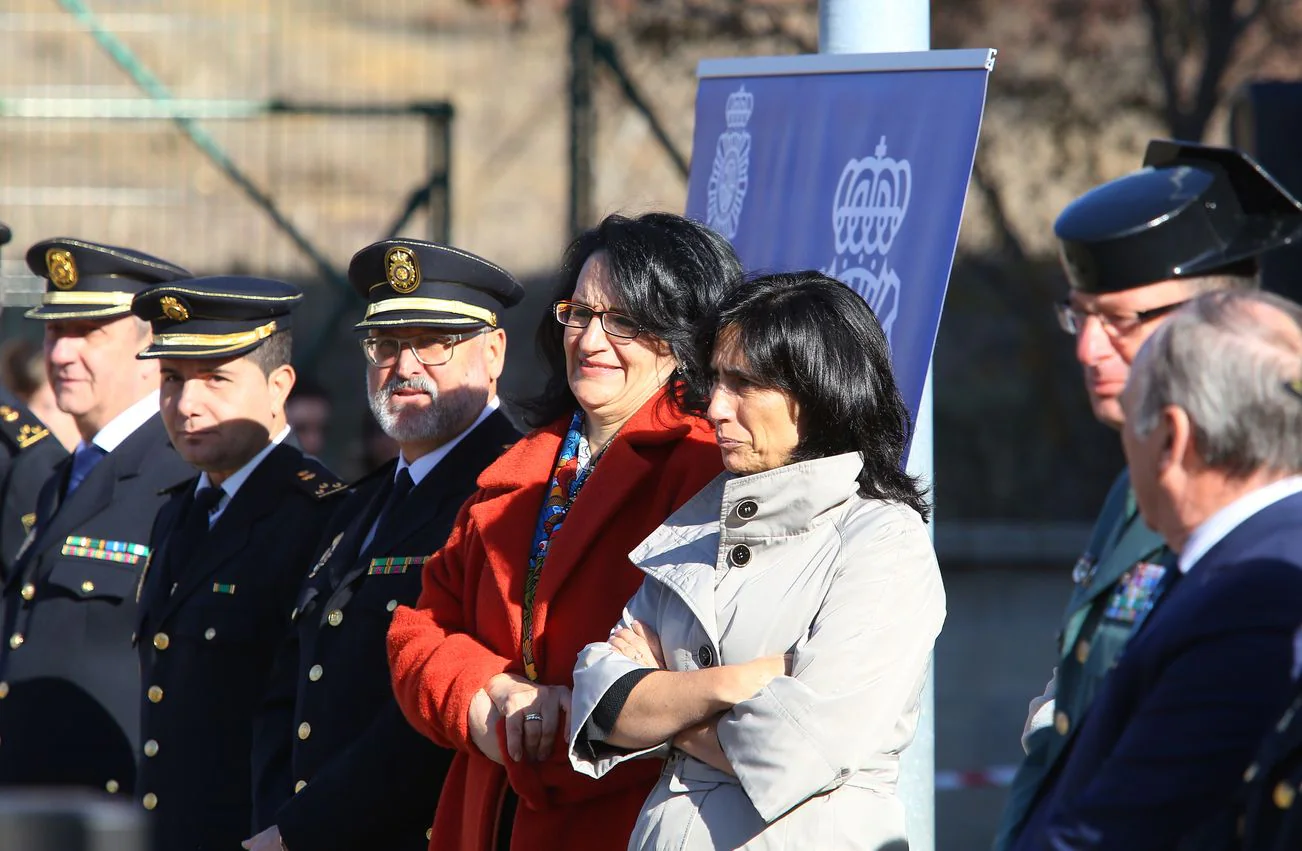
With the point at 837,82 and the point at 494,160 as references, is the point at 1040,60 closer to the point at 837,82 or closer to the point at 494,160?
the point at 494,160

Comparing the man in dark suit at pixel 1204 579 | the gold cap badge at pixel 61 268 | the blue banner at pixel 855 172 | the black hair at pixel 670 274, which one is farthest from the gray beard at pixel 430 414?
the man in dark suit at pixel 1204 579

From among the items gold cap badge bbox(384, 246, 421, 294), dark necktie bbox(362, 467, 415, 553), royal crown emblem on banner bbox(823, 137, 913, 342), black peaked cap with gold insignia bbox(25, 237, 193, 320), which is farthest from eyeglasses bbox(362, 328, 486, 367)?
black peaked cap with gold insignia bbox(25, 237, 193, 320)

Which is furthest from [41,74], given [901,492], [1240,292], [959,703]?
[1240,292]

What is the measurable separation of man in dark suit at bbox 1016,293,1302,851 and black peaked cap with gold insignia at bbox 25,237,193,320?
11.2 feet

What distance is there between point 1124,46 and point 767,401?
760 cm

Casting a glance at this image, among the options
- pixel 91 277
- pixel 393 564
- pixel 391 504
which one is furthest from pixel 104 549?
pixel 393 564

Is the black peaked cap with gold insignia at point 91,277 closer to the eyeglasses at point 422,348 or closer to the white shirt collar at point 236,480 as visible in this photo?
the white shirt collar at point 236,480

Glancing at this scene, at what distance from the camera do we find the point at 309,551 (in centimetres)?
423

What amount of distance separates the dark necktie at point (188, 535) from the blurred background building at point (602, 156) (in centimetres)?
417

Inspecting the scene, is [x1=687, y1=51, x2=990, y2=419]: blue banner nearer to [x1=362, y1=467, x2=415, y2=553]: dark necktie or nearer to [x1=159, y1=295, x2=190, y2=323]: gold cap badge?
[x1=362, y1=467, x2=415, y2=553]: dark necktie

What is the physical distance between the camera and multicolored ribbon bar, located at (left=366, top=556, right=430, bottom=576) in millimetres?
3719

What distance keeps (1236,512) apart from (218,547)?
2.76 meters

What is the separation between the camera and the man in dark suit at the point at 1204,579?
2.01 meters

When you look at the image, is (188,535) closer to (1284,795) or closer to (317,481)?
(317,481)
